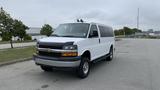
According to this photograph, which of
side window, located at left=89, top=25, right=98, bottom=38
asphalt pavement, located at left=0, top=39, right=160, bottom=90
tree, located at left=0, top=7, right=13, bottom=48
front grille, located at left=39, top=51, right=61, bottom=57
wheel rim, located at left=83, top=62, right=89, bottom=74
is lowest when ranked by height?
asphalt pavement, located at left=0, top=39, right=160, bottom=90

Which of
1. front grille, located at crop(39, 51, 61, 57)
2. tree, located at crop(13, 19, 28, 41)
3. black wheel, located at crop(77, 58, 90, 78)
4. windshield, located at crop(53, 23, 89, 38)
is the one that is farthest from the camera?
tree, located at crop(13, 19, 28, 41)

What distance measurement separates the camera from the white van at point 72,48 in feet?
17.9

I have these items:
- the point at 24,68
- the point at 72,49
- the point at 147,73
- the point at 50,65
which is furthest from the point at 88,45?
the point at 24,68

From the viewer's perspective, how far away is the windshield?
21.0 feet

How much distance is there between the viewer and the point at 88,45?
631 centimetres

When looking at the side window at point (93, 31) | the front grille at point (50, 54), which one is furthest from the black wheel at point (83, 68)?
the side window at point (93, 31)

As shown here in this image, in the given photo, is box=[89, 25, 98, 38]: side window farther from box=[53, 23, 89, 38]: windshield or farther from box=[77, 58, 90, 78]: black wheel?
box=[77, 58, 90, 78]: black wheel

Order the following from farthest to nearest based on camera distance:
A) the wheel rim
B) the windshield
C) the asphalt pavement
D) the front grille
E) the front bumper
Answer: the windshield < the wheel rim < the front grille < the front bumper < the asphalt pavement

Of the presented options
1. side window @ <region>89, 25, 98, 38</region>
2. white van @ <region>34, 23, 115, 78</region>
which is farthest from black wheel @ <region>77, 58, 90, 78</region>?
side window @ <region>89, 25, 98, 38</region>

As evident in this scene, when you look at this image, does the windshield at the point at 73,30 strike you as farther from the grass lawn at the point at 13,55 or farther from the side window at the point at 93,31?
the grass lawn at the point at 13,55

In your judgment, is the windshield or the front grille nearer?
the front grille

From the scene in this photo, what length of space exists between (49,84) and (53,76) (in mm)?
A: 941

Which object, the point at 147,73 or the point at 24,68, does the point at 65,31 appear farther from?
the point at 147,73

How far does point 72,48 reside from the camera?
215 inches
